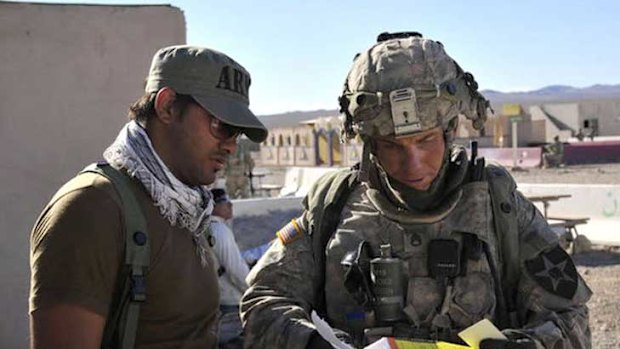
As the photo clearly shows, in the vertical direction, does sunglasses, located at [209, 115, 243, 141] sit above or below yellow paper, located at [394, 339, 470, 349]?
above

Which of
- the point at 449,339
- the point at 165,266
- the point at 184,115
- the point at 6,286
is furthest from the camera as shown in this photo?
the point at 6,286

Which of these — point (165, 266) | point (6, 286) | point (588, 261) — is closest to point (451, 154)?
point (165, 266)

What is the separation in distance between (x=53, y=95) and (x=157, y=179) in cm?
377

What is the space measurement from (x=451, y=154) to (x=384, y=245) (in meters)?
0.40

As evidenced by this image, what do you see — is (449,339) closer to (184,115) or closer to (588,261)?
(184,115)

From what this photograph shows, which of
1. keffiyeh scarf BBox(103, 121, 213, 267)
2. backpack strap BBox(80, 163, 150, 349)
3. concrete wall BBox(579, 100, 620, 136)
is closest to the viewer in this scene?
backpack strap BBox(80, 163, 150, 349)

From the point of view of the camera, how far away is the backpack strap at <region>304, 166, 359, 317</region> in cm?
242

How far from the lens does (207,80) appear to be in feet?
6.66

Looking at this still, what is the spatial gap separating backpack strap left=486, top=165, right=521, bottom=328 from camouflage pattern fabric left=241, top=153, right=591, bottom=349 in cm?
2

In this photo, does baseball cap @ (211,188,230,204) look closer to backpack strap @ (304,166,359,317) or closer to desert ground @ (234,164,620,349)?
backpack strap @ (304,166,359,317)

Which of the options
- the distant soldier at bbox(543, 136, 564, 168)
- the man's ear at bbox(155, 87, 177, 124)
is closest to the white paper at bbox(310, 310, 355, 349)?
the man's ear at bbox(155, 87, 177, 124)

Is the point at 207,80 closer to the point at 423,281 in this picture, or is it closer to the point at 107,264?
the point at 107,264

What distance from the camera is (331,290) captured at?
7.79ft

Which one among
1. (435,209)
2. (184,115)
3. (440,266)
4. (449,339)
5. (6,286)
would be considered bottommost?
(6,286)
